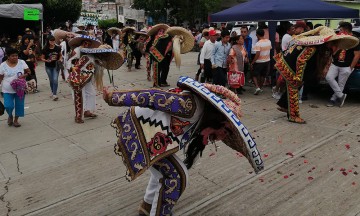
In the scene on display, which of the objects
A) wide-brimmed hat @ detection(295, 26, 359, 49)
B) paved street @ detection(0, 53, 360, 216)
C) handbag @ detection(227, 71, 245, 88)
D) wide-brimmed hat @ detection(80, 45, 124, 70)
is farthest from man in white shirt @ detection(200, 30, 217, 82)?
wide-brimmed hat @ detection(295, 26, 359, 49)

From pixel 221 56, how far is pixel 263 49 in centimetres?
111

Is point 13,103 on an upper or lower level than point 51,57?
lower

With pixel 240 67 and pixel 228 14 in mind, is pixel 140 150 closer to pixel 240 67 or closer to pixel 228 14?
pixel 240 67

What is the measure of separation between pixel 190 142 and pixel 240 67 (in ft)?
18.5

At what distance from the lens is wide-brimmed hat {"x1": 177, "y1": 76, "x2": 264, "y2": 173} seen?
2.53m

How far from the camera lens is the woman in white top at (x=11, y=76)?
6.35m

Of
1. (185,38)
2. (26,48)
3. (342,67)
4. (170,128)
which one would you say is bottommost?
(170,128)

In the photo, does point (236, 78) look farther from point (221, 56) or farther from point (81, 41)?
point (81, 41)

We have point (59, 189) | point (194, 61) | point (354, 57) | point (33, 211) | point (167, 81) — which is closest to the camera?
point (33, 211)

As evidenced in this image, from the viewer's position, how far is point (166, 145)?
9.11 ft

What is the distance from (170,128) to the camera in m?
2.80

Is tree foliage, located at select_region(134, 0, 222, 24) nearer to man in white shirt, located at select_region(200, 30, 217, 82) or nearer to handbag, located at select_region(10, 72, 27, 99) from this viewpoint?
man in white shirt, located at select_region(200, 30, 217, 82)

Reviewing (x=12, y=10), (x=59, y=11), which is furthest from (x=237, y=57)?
(x=59, y=11)

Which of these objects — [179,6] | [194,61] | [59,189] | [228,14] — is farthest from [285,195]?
[179,6]
